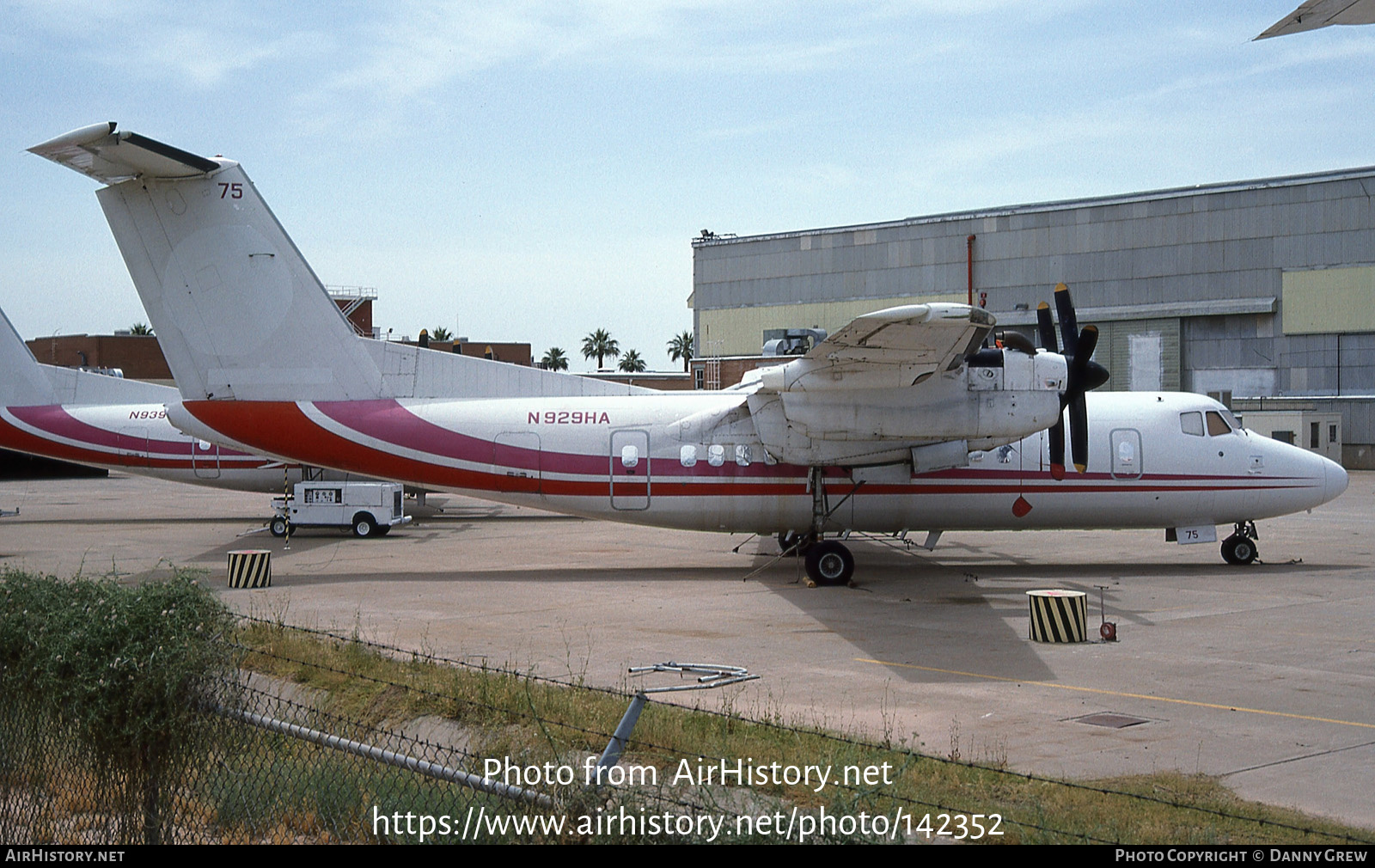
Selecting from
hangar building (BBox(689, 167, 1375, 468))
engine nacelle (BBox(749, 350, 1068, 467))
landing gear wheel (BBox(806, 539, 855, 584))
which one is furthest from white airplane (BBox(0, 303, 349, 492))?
hangar building (BBox(689, 167, 1375, 468))

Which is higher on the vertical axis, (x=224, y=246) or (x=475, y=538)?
(x=224, y=246)

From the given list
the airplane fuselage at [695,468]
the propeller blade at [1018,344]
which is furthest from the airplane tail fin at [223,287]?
the propeller blade at [1018,344]

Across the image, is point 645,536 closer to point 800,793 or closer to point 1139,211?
point 800,793

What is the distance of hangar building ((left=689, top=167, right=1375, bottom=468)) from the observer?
178ft

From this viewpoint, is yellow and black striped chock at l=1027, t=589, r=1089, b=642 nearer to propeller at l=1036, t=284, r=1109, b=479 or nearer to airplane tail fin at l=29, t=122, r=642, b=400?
propeller at l=1036, t=284, r=1109, b=479

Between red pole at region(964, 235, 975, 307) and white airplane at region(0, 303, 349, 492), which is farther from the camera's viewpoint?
red pole at region(964, 235, 975, 307)

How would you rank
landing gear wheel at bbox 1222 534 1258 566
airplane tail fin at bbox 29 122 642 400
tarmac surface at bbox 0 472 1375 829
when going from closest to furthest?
1. tarmac surface at bbox 0 472 1375 829
2. airplane tail fin at bbox 29 122 642 400
3. landing gear wheel at bbox 1222 534 1258 566

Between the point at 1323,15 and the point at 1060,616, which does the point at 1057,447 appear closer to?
the point at 1060,616

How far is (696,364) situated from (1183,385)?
24.9 m

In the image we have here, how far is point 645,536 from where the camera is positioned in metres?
29.5

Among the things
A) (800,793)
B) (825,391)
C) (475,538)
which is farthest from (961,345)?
(475,538)

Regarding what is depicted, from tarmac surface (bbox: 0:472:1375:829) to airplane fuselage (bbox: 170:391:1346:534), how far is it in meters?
1.27

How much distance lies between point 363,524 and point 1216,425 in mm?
20280

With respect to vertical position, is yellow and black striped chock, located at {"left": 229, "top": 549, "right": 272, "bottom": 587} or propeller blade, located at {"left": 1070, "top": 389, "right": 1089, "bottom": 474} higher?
propeller blade, located at {"left": 1070, "top": 389, "right": 1089, "bottom": 474}
